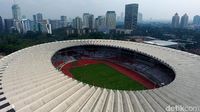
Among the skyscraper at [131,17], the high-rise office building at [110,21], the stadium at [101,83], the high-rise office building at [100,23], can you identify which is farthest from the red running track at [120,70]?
the high-rise office building at [100,23]

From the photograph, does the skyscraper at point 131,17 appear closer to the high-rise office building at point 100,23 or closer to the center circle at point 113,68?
the high-rise office building at point 100,23

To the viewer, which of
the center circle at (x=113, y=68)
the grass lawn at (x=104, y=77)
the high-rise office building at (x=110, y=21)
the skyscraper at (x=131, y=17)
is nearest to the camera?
the grass lawn at (x=104, y=77)

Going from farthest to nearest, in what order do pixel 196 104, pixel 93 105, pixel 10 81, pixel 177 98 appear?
pixel 10 81
pixel 177 98
pixel 196 104
pixel 93 105

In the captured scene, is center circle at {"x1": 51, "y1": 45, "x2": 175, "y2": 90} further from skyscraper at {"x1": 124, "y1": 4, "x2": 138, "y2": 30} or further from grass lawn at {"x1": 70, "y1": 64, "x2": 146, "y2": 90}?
skyscraper at {"x1": 124, "y1": 4, "x2": 138, "y2": 30}

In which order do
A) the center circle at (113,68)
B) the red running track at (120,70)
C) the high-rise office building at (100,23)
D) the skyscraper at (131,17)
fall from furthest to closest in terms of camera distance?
the high-rise office building at (100,23) < the skyscraper at (131,17) < the red running track at (120,70) < the center circle at (113,68)

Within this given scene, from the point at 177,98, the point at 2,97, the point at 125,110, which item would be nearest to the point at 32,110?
the point at 2,97

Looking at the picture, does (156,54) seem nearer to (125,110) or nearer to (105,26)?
(125,110)

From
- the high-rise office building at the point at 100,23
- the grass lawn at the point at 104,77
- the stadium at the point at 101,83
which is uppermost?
the high-rise office building at the point at 100,23
